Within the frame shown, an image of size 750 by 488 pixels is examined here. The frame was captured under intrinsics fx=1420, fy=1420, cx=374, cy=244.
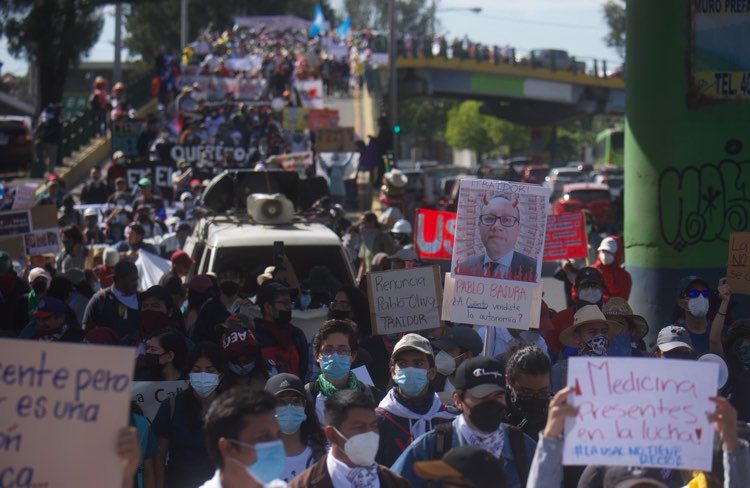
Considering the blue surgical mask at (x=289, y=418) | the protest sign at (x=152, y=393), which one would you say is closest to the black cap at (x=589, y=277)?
the protest sign at (x=152, y=393)

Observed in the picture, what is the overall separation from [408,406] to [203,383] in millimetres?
1013

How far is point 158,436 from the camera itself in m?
6.84

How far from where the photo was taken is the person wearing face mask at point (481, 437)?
5.79 meters

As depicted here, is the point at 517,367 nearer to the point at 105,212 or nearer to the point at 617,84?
the point at 105,212

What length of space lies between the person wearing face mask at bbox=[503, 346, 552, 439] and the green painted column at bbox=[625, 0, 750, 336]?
7.00 meters

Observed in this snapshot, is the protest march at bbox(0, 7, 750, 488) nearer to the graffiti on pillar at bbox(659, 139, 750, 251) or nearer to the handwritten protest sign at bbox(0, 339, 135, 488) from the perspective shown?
the handwritten protest sign at bbox(0, 339, 135, 488)

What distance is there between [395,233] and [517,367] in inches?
372

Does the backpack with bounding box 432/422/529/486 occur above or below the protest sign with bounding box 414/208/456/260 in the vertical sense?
below

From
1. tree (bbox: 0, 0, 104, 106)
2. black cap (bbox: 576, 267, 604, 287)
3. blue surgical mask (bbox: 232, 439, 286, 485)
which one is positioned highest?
tree (bbox: 0, 0, 104, 106)

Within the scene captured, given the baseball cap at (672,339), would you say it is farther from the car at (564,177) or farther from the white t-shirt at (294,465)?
the car at (564,177)

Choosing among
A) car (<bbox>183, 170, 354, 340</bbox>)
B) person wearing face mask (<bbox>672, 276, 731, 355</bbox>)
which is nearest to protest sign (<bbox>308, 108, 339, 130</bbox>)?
car (<bbox>183, 170, 354, 340</bbox>)

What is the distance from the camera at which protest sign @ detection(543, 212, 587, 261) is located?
13.6 m

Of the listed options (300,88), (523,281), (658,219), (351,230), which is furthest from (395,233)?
(300,88)

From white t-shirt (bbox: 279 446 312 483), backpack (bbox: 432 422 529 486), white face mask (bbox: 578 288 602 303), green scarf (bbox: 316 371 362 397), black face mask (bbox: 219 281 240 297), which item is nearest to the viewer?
backpack (bbox: 432 422 529 486)
